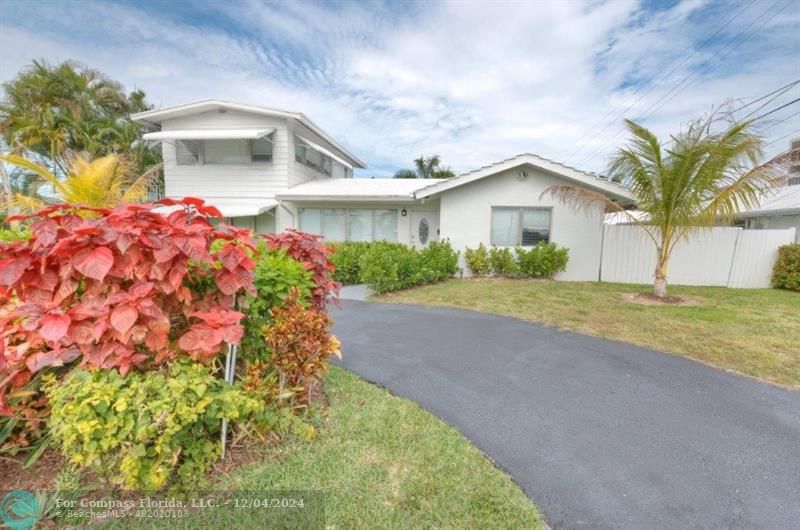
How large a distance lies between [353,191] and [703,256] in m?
12.0

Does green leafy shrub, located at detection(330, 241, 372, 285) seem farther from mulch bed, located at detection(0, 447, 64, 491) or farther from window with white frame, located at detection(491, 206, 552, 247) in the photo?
mulch bed, located at detection(0, 447, 64, 491)

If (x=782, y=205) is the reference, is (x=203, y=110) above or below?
above

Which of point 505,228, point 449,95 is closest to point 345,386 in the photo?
point 505,228

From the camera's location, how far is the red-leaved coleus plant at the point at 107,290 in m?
1.79

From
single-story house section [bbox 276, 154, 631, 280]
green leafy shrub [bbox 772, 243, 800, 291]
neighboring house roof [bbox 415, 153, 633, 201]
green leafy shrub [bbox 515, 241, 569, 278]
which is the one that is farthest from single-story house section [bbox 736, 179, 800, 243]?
green leafy shrub [bbox 515, 241, 569, 278]

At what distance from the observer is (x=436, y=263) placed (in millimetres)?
10055

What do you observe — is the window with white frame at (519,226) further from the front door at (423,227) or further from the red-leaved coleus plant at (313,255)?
the red-leaved coleus plant at (313,255)

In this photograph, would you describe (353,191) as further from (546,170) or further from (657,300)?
(657,300)

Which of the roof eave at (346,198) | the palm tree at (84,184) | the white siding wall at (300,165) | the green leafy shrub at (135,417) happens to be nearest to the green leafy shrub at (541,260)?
the roof eave at (346,198)

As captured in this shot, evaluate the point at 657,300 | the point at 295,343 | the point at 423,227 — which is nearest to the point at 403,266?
the point at 423,227

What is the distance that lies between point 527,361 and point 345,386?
252 centimetres

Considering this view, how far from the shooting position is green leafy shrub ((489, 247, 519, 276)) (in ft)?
35.6

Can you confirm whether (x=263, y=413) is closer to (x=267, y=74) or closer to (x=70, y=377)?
(x=70, y=377)

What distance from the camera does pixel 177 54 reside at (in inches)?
383
